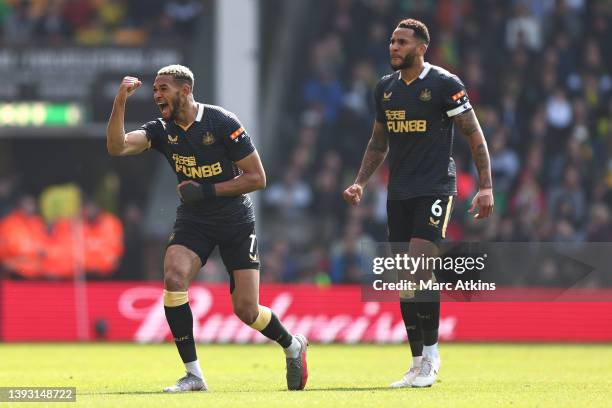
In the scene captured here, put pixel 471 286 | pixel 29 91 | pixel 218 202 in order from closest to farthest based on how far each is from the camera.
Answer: pixel 218 202, pixel 471 286, pixel 29 91

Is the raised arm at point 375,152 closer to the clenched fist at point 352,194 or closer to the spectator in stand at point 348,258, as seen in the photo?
the clenched fist at point 352,194

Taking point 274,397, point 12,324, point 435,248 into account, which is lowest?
point 12,324

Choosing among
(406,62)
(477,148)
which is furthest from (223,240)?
(477,148)

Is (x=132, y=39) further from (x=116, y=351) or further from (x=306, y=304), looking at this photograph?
(x=116, y=351)

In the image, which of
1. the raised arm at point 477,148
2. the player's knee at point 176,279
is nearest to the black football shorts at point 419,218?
the raised arm at point 477,148

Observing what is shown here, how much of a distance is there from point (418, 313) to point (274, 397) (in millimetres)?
1392

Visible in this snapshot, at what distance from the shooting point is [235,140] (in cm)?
955

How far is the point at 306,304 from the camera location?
18.0m

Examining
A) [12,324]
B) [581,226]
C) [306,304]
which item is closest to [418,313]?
[306,304]

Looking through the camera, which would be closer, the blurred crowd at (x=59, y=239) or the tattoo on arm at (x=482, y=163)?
the tattoo on arm at (x=482, y=163)

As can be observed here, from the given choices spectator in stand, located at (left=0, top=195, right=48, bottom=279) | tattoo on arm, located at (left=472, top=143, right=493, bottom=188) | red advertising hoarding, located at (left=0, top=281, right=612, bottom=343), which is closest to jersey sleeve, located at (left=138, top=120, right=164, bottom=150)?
tattoo on arm, located at (left=472, top=143, right=493, bottom=188)

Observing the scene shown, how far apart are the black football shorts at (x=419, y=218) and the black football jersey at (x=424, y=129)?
5cm

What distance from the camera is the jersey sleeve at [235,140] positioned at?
31.3 ft

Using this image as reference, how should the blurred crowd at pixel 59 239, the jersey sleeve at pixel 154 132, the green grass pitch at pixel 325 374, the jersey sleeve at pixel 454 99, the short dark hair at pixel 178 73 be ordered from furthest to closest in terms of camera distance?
the blurred crowd at pixel 59 239
the jersey sleeve at pixel 154 132
the jersey sleeve at pixel 454 99
the short dark hair at pixel 178 73
the green grass pitch at pixel 325 374
